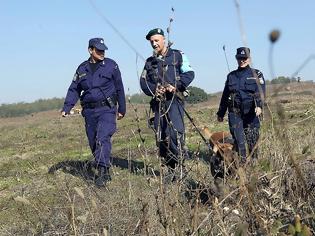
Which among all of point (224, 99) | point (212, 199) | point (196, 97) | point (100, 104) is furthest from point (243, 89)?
point (212, 199)

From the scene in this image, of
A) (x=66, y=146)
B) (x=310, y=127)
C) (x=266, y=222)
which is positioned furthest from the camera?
(x=66, y=146)

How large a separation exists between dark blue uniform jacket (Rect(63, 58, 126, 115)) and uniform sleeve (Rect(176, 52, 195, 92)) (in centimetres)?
114

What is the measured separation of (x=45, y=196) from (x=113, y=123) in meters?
1.83

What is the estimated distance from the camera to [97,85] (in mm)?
8258

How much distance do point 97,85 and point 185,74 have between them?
4.42 feet

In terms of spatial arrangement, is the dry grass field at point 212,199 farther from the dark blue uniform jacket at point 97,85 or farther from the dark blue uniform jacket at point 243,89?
the dark blue uniform jacket at point 97,85

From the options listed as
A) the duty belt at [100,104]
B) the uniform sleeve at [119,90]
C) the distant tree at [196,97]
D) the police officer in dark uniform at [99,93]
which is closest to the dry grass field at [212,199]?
the distant tree at [196,97]

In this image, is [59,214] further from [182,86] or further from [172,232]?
[182,86]

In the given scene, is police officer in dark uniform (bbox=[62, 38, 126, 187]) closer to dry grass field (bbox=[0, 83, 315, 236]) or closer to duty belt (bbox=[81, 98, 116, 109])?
duty belt (bbox=[81, 98, 116, 109])

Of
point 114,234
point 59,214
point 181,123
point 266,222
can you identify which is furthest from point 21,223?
point 266,222

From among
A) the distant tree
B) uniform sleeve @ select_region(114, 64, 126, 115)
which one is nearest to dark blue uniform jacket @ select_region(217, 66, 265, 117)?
the distant tree

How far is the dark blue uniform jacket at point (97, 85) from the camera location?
326 inches

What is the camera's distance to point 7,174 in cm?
1138

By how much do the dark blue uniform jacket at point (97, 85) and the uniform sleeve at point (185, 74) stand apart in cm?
114
